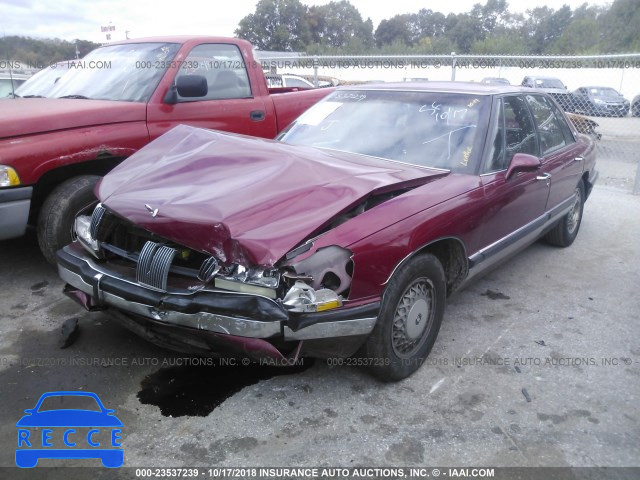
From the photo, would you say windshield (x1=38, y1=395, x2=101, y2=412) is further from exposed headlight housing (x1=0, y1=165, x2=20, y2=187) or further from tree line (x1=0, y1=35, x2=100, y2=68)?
tree line (x1=0, y1=35, x2=100, y2=68)

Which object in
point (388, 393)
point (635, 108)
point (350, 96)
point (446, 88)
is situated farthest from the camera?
point (635, 108)

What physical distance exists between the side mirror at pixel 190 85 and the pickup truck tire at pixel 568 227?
3.77 meters

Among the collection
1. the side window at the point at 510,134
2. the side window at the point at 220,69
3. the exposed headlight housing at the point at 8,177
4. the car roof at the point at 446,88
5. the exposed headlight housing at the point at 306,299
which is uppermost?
the side window at the point at 220,69

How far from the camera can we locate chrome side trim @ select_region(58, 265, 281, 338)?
2439 millimetres

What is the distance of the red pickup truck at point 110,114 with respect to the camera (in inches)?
155

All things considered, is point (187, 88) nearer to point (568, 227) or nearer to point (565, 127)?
point (565, 127)

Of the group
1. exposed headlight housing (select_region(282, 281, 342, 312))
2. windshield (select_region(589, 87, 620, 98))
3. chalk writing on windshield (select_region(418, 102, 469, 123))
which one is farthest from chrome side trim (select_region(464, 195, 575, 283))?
windshield (select_region(589, 87, 620, 98))

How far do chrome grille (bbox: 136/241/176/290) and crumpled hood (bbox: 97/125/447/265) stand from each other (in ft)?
0.35

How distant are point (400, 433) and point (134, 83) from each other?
392 centimetres

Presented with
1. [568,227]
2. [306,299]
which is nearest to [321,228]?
[306,299]

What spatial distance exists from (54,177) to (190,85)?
140 cm

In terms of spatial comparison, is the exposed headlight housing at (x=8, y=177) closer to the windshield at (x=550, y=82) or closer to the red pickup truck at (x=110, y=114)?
the red pickup truck at (x=110, y=114)

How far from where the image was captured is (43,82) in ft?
18.2

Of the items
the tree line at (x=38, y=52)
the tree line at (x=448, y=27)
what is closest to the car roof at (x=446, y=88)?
the tree line at (x=38, y=52)
